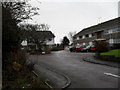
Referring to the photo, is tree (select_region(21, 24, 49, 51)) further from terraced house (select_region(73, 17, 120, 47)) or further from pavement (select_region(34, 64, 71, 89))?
pavement (select_region(34, 64, 71, 89))

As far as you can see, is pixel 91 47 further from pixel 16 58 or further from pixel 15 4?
pixel 16 58

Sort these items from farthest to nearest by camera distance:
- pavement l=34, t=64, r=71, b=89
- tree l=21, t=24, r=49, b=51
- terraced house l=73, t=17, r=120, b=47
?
terraced house l=73, t=17, r=120, b=47, tree l=21, t=24, r=49, b=51, pavement l=34, t=64, r=71, b=89

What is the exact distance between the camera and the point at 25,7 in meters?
11.8

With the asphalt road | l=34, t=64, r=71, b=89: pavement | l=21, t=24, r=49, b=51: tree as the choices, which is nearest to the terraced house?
l=21, t=24, r=49, b=51: tree

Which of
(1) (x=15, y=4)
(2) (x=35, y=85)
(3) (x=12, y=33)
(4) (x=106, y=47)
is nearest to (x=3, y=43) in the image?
(3) (x=12, y=33)

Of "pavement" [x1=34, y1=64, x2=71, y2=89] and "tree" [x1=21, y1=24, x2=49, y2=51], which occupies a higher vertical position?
"tree" [x1=21, y1=24, x2=49, y2=51]

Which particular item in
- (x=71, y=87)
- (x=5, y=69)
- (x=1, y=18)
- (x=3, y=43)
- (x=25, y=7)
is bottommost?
(x=71, y=87)

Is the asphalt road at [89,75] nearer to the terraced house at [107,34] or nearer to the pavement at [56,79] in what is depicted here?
the pavement at [56,79]

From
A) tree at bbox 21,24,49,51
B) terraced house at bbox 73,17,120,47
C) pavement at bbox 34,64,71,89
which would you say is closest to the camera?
pavement at bbox 34,64,71,89

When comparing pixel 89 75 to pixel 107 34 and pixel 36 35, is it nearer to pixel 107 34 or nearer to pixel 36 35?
pixel 36 35

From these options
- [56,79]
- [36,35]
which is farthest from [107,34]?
[56,79]

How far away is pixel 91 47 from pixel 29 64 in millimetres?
24023

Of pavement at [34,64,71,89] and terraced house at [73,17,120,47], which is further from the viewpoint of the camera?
terraced house at [73,17,120,47]

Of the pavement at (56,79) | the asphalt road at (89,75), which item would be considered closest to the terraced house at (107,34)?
the asphalt road at (89,75)
